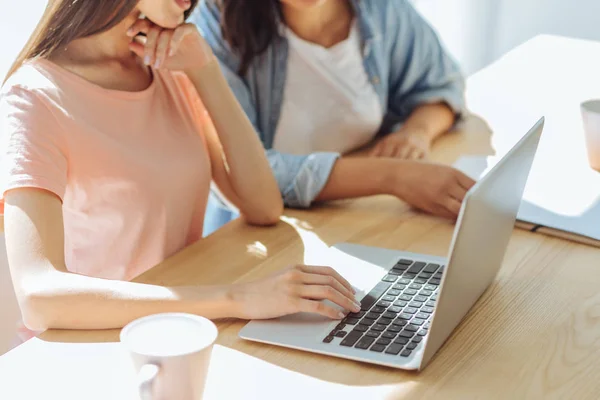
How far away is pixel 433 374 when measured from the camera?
3.10ft

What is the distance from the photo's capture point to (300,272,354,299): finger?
105cm

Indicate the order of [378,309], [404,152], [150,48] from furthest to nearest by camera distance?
[404,152] → [150,48] → [378,309]

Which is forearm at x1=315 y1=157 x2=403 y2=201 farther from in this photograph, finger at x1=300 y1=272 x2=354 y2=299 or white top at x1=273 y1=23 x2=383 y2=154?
finger at x1=300 y1=272 x2=354 y2=299

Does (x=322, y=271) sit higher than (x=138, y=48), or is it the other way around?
(x=138, y=48)

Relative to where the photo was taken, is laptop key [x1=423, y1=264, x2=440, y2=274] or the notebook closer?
laptop key [x1=423, y1=264, x2=440, y2=274]

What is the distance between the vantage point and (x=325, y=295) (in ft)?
3.41

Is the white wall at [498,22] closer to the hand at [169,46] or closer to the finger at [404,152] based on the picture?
the finger at [404,152]

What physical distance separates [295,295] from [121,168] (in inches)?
14.5

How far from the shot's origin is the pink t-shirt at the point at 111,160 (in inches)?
44.4

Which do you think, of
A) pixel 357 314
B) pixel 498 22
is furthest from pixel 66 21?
pixel 498 22

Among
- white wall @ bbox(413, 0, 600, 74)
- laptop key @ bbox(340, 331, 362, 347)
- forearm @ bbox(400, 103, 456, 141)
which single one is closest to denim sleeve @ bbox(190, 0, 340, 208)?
forearm @ bbox(400, 103, 456, 141)

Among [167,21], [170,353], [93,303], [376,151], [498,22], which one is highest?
[167,21]

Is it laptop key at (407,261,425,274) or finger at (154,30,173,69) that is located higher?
finger at (154,30,173,69)

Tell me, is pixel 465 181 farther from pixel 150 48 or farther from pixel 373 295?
pixel 150 48
